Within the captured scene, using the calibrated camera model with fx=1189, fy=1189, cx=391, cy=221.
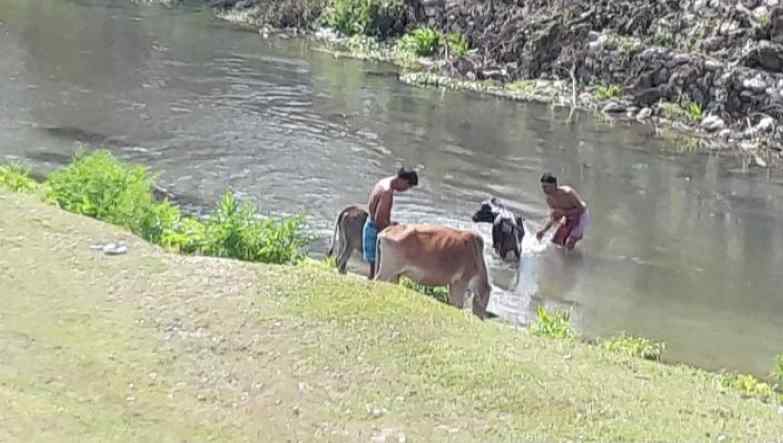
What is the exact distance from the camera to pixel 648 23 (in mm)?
32969

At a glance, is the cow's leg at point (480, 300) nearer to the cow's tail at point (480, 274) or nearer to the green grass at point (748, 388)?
the cow's tail at point (480, 274)

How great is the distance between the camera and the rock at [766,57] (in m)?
29.3

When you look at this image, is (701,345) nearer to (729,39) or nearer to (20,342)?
(20,342)

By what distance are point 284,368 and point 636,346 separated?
17.4ft

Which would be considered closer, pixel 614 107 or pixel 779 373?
pixel 779 373

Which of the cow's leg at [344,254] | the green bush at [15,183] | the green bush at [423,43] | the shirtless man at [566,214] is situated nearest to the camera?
the green bush at [15,183]

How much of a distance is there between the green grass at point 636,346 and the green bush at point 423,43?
23.7 metres

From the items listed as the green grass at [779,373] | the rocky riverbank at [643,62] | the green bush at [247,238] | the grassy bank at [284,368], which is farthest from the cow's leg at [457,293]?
the rocky riverbank at [643,62]

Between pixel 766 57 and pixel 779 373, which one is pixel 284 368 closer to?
pixel 779 373

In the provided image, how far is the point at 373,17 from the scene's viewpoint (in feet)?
129

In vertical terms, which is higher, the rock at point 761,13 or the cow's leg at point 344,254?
the rock at point 761,13

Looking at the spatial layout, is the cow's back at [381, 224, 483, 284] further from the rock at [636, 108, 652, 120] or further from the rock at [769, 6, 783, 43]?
the rock at [769, 6, 783, 43]

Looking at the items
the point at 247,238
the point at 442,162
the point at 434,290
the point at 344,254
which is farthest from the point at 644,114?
the point at 247,238

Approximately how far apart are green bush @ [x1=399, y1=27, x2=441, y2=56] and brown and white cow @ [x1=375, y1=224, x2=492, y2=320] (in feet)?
81.3
